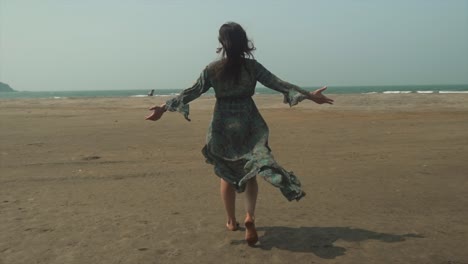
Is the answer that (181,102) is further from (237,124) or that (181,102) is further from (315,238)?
(315,238)

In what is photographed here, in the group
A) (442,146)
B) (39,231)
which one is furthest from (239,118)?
(442,146)

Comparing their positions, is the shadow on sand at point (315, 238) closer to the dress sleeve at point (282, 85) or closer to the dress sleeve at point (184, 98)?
the dress sleeve at point (282, 85)

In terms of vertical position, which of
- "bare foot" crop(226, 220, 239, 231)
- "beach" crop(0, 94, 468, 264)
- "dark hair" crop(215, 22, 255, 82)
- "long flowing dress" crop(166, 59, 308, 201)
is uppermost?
"dark hair" crop(215, 22, 255, 82)

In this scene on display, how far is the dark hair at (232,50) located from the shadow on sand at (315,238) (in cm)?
148

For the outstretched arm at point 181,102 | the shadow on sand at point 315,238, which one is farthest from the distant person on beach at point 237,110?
the shadow on sand at point 315,238

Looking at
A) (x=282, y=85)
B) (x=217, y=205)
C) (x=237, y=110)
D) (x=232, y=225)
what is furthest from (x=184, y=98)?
(x=217, y=205)

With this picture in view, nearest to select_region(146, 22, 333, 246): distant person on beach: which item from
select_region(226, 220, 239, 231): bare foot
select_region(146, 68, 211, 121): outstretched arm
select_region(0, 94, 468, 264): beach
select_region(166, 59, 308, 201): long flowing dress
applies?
select_region(166, 59, 308, 201): long flowing dress

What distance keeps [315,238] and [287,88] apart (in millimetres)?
1392

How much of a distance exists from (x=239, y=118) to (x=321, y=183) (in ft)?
9.65

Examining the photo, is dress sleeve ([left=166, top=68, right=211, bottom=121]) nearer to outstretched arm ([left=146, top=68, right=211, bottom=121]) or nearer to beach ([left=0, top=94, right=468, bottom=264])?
outstretched arm ([left=146, top=68, right=211, bottom=121])

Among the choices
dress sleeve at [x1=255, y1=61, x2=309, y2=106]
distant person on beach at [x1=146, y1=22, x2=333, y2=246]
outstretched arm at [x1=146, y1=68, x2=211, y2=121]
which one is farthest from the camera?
outstretched arm at [x1=146, y1=68, x2=211, y2=121]

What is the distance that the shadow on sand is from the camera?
415 cm

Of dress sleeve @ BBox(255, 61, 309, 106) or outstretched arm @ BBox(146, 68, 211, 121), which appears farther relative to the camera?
outstretched arm @ BBox(146, 68, 211, 121)

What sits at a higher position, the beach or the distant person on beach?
the distant person on beach
